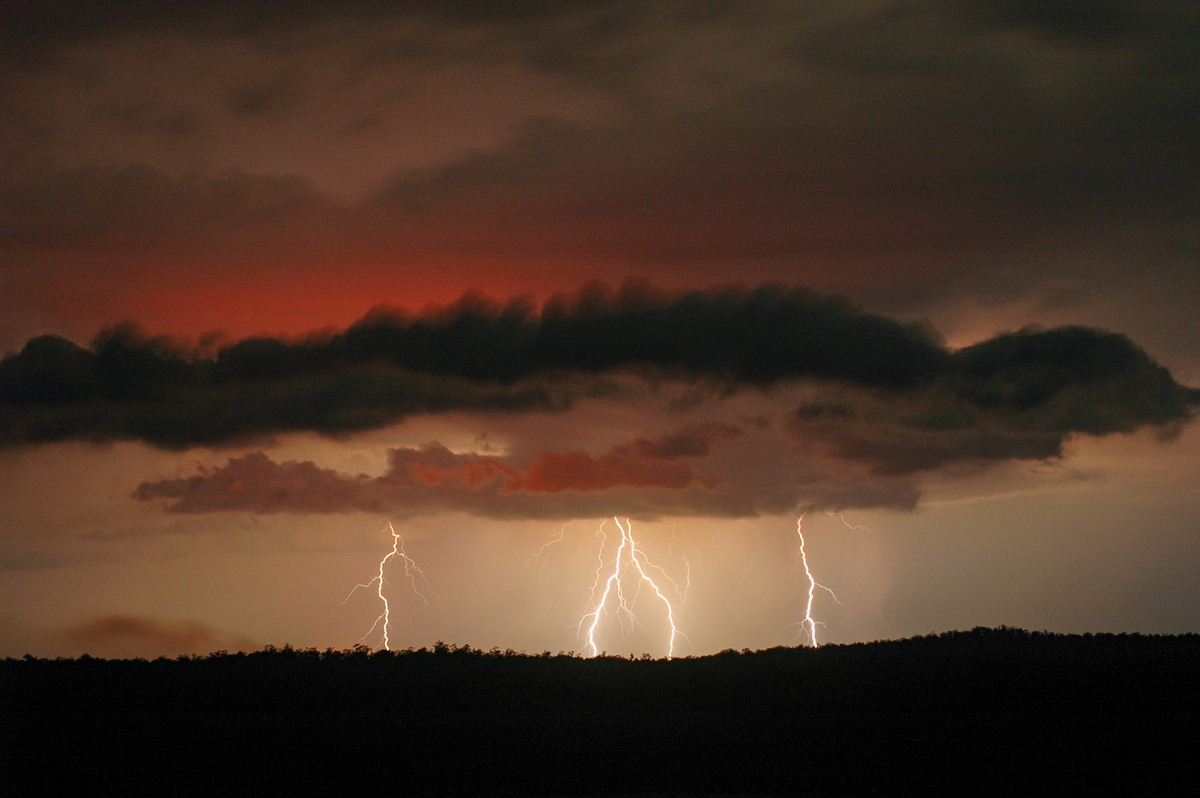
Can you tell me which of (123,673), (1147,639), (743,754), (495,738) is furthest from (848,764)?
(1147,639)

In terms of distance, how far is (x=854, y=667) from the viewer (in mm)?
88188

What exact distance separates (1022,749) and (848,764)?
9137 mm

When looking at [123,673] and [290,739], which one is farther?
[123,673]

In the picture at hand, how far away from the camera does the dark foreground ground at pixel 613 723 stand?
159ft

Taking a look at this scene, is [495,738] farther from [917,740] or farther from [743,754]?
[917,740]

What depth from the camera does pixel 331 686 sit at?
8106cm

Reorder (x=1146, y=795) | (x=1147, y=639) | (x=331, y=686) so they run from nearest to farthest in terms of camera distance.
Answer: (x=1146, y=795), (x=331, y=686), (x=1147, y=639)

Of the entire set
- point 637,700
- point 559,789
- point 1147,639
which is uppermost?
point 1147,639

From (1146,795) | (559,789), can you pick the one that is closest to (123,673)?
(559,789)

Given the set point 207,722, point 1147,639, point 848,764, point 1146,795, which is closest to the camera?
point 1146,795

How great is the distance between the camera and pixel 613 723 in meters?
63.0

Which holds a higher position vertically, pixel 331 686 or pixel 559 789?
pixel 331 686

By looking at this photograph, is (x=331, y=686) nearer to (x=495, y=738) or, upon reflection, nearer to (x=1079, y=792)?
(x=495, y=738)

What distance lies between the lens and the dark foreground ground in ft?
159
